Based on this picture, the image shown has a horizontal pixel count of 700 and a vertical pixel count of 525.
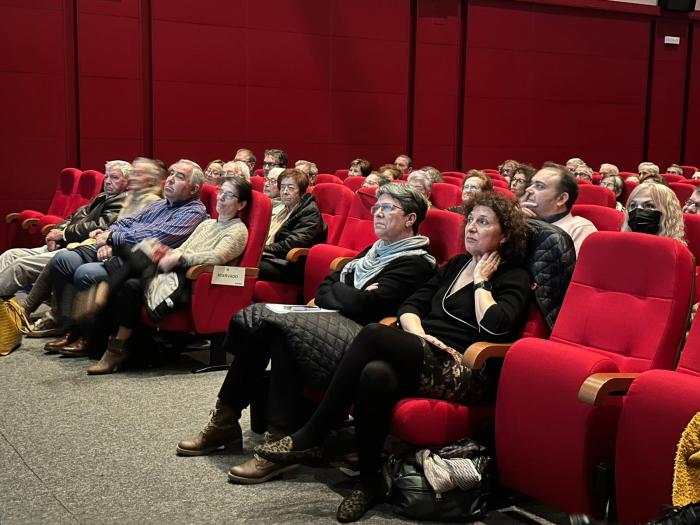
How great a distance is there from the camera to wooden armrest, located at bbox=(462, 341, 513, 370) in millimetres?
2605

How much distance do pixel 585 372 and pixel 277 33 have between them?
715cm

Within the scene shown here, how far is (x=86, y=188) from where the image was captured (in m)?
6.31

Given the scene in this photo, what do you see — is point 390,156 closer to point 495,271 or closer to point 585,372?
point 495,271

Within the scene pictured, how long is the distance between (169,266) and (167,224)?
36 cm

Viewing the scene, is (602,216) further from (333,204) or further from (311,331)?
(333,204)

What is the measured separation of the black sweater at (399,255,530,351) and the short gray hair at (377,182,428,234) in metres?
0.32

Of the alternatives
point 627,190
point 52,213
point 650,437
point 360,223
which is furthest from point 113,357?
point 627,190

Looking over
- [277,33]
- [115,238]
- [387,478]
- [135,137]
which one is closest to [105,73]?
[135,137]

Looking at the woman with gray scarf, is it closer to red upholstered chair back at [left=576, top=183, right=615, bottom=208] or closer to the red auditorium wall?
red upholstered chair back at [left=576, top=183, right=615, bottom=208]

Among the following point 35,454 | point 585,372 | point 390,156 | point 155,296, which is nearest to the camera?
point 585,372

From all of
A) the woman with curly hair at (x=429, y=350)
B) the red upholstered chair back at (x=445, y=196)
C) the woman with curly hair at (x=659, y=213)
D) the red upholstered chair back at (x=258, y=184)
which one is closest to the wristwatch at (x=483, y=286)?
the woman with curly hair at (x=429, y=350)

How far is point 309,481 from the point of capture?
2.90 metres

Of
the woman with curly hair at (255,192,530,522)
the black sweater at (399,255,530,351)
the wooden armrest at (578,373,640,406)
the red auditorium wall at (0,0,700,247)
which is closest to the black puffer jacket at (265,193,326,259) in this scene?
the black sweater at (399,255,530,351)

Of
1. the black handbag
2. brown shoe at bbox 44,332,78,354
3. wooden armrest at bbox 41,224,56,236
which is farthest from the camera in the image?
wooden armrest at bbox 41,224,56,236
